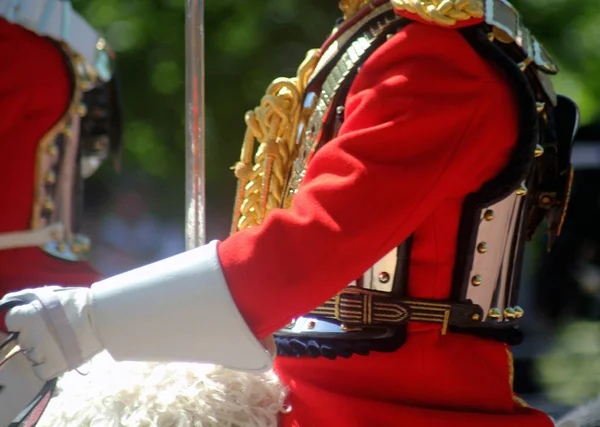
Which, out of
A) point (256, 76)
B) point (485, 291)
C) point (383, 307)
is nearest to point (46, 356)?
point (383, 307)

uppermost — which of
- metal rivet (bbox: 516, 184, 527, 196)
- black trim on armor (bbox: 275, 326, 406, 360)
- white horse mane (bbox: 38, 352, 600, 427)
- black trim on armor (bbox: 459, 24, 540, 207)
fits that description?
black trim on armor (bbox: 459, 24, 540, 207)

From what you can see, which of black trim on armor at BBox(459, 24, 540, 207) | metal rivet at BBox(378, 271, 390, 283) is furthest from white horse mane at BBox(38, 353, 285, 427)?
black trim on armor at BBox(459, 24, 540, 207)

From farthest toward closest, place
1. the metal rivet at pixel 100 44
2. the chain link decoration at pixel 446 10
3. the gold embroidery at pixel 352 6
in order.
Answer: the metal rivet at pixel 100 44 < the gold embroidery at pixel 352 6 < the chain link decoration at pixel 446 10

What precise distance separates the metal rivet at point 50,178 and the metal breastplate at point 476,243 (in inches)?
42.4

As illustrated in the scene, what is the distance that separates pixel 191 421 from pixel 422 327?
0.39m

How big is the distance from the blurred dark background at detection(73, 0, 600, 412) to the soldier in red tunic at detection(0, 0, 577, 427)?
2569 mm

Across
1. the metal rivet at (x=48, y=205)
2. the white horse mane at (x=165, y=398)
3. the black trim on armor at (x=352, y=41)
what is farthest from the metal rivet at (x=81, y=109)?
the white horse mane at (x=165, y=398)

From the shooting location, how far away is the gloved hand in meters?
1.50

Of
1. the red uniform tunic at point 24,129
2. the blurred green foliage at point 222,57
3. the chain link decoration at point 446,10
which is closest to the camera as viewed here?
the chain link decoration at point 446,10

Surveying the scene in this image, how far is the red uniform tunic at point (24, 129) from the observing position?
8.39 feet

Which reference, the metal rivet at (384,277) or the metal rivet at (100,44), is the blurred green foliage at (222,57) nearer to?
the metal rivet at (100,44)

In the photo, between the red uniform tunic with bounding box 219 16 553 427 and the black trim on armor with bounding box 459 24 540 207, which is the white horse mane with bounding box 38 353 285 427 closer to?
the red uniform tunic with bounding box 219 16 553 427

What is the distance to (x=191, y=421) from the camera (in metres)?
1.59

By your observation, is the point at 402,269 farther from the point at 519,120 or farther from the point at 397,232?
the point at 519,120
